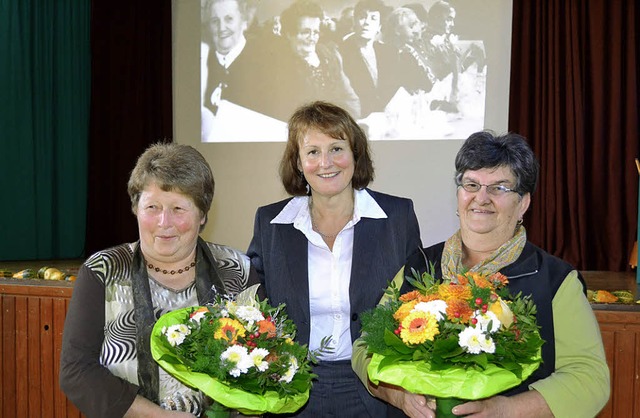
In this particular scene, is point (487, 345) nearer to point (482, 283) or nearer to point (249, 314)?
point (482, 283)

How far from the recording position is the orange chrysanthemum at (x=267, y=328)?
5.57 ft

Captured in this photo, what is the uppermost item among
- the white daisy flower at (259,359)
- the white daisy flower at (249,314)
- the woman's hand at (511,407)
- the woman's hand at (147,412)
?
the white daisy flower at (249,314)

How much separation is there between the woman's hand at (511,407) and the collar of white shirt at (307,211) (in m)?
0.85

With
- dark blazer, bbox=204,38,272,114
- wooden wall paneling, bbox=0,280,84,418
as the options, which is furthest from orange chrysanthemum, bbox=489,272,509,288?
dark blazer, bbox=204,38,272,114

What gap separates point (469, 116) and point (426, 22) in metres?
1.08

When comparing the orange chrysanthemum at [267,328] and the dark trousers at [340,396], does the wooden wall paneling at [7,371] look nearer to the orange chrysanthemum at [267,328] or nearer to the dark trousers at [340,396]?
the dark trousers at [340,396]

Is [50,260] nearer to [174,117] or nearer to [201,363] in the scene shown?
[174,117]

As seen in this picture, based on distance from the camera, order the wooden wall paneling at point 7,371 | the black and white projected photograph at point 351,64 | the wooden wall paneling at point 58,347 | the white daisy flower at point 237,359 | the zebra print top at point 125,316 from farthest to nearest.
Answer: the black and white projected photograph at point 351,64 < the wooden wall paneling at point 7,371 < the wooden wall paneling at point 58,347 < the zebra print top at point 125,316 < the white daisy flower at point 237,359

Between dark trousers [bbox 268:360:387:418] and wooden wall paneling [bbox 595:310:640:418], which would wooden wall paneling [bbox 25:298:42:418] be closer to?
dark trousers [bbox 268:360:387:418]

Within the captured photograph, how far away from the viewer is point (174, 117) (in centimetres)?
880

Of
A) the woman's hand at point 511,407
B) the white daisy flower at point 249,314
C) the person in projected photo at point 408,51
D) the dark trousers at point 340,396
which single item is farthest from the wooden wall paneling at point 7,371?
the person in projected photo at point 408,51

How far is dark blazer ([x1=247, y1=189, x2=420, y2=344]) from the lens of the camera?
91.0 inches

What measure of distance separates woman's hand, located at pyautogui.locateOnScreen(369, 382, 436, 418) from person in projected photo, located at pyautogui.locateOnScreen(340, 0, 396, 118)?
5855 mm

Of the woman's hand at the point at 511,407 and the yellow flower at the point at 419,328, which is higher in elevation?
the yellow flower at the point at 419,328
